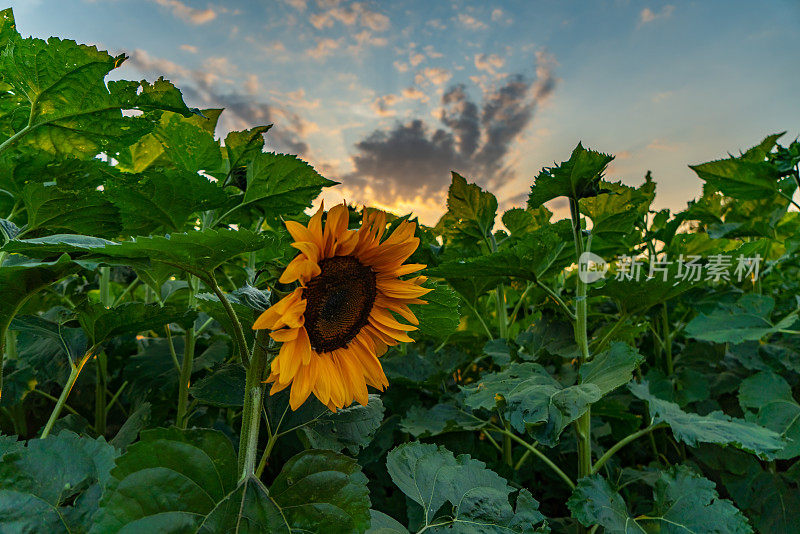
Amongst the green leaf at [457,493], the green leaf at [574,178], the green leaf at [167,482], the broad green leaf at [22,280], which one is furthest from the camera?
the green leaf at [574,178]

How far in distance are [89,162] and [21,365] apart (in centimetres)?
51

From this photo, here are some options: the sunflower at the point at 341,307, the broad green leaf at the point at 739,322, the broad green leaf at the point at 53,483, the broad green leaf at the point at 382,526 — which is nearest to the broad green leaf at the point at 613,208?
the broad green leaf at the point at 739,322

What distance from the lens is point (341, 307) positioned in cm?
59

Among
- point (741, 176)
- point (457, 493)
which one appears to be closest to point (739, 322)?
point (741, 176)

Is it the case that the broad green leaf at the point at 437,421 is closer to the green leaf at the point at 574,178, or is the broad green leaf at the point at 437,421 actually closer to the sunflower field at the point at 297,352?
the sunflower field at the point at 297,352

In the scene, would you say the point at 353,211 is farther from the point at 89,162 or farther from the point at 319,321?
the point at 89,162

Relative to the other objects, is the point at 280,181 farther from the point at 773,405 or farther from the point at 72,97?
the point at 773,405

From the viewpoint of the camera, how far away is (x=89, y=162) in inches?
29.2

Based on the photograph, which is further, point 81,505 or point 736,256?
point 736,256

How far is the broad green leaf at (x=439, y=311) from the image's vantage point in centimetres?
66

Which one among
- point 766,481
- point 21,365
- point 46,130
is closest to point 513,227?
point 766,481

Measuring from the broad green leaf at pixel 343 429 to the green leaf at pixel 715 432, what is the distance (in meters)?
0.54

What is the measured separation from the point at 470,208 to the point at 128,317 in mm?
814

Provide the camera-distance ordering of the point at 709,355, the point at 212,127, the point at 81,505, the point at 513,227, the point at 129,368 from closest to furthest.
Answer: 1. the point at 81,505
2. the point at 212,127
3. the point at 129,368
4. the point at 513,227
5. the point at 709,355
